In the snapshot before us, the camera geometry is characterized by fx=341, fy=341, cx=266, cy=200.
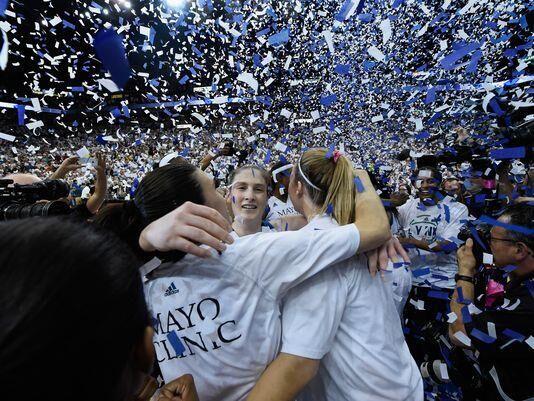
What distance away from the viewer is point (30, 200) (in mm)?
2139

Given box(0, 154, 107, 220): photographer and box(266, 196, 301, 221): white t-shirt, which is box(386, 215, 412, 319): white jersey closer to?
box(266, 196, 301, 221): white t-shirt

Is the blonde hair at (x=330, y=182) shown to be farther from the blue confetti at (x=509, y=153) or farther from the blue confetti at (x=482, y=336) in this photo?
the blue confetti at (x=509, y=153)

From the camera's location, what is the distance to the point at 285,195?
143 inches

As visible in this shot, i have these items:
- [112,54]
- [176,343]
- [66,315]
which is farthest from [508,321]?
[112,54]

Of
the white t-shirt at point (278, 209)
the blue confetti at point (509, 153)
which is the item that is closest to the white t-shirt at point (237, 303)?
the blue confetti at point (509, 153)

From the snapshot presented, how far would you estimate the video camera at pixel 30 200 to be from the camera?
1.72 m

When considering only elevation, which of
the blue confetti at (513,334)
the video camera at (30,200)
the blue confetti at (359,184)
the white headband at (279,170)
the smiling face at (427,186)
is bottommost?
the blue confetti at (513,334)

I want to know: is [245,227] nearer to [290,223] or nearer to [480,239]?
[290,223]

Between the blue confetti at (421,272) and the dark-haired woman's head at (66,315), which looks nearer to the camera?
the dark-haired woman's head at (66,315)

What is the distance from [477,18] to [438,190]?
2757mm

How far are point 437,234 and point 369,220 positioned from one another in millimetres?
2444

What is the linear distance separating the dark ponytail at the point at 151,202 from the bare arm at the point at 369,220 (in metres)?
0.55

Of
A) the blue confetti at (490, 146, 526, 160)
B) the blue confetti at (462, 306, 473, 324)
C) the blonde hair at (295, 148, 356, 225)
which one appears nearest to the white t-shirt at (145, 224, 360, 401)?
the blonde hair at (295, 148, 356, 225)

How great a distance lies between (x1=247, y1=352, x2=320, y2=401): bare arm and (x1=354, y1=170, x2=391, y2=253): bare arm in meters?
0.38
